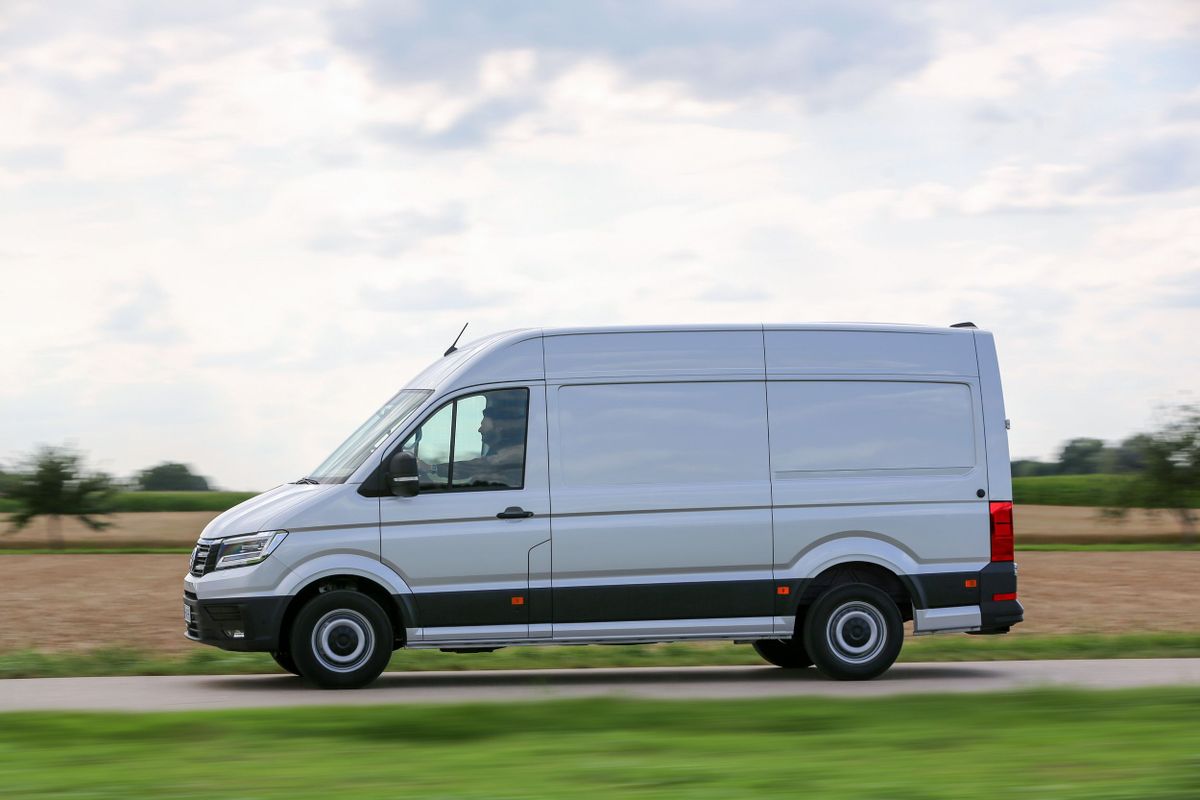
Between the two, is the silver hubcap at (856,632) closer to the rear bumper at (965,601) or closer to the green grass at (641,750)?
the rear bumper at (965,601)

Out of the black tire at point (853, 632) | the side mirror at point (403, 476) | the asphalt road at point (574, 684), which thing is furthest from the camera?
the black tire at point (853, 632)

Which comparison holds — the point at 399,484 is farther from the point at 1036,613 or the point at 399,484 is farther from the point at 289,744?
the point at 1036,613

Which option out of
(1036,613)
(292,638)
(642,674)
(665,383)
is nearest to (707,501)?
(665,383)

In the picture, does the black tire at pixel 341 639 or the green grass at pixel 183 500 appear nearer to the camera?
the black tire at pixel 341 639

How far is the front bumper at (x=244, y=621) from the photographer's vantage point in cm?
1107

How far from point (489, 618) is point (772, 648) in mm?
2947

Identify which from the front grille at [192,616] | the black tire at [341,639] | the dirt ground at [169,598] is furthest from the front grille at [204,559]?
the dirt ground at [169,598]

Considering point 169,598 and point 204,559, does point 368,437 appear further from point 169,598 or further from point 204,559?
point 169,598

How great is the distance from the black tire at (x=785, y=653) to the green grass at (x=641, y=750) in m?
3.78

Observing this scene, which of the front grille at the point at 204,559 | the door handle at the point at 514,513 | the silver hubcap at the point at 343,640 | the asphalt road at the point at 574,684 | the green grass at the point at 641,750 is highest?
the door handle at the point at 514,513

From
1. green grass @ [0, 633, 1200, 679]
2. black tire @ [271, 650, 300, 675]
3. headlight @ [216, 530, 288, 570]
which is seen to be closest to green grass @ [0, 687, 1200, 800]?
headlight @ [216, 530, 288, 570]

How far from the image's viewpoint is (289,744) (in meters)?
7.44

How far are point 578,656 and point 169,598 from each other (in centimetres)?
1148

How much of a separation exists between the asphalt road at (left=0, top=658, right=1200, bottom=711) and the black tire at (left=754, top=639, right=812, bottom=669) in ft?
0.47
